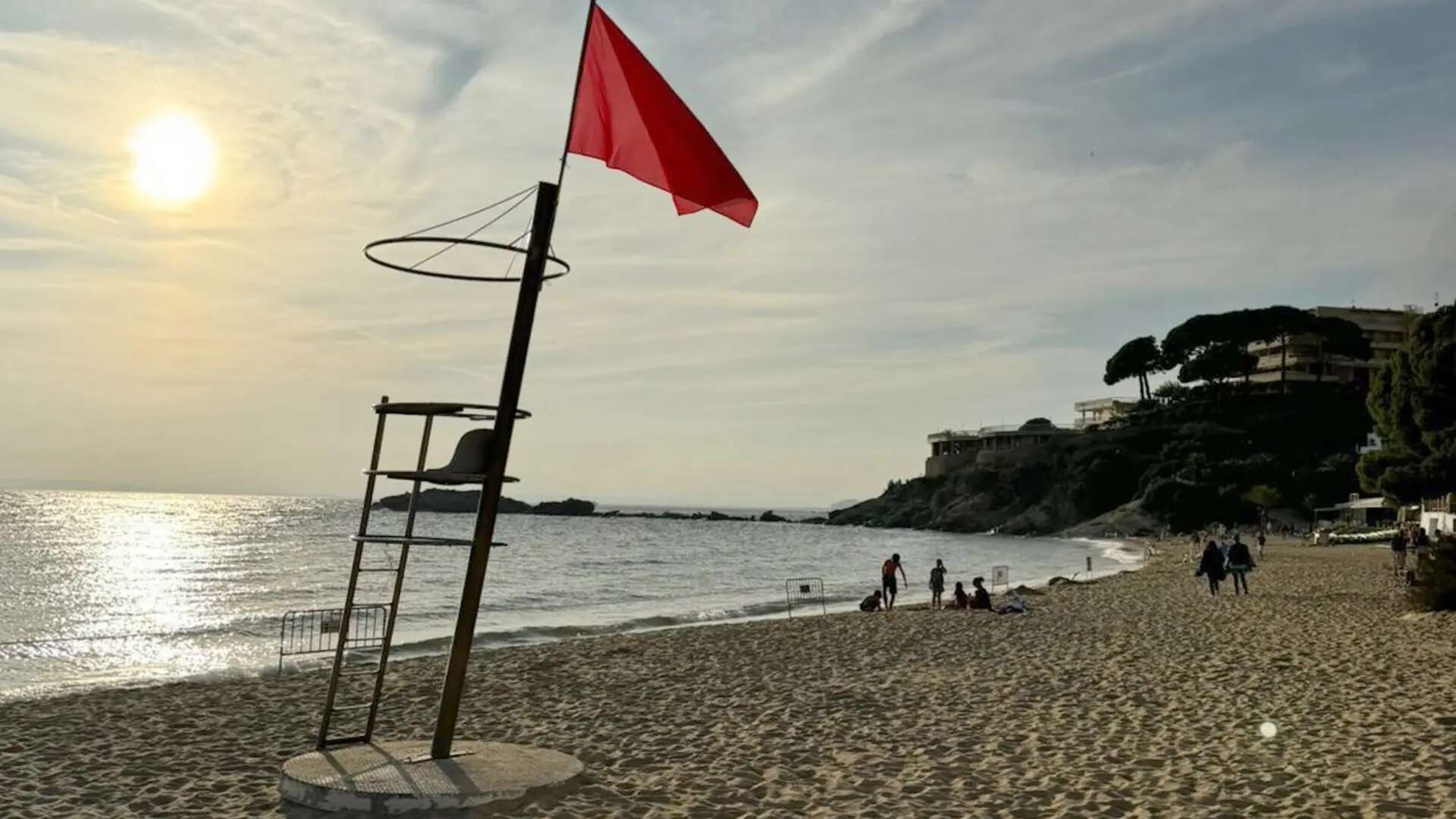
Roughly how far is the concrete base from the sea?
9.54 meters

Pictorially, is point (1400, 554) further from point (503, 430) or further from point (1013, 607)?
point (503, 430)

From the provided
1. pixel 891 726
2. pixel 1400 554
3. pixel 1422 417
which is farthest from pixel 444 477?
pixel 1422 417

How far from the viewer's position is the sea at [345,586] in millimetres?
22656

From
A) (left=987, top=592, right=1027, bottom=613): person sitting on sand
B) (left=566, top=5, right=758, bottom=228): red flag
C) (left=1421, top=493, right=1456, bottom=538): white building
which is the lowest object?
(left=987, top=592, right=1027, bottom=613): person sitting on sand

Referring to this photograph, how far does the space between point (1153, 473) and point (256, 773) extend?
4188 inches

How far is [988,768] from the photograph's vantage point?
9000mm

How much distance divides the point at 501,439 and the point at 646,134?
2452 millimetres

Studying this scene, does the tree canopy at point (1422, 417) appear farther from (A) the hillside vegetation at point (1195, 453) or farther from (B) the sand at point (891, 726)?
Answer: (A) the hillside vegetation at point (1195, 453)

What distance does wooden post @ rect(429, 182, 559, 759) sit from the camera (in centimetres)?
820

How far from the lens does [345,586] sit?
45250 mm

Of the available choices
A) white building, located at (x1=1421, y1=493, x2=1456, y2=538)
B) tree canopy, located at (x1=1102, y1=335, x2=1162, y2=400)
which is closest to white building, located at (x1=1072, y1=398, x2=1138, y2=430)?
tree canopy, located at (x1=1102, y1=335, x2=1162, y2=400)

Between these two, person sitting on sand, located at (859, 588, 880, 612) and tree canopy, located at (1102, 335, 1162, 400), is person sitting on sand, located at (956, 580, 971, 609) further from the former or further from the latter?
tree canopy, located at (1102, 335, 1162, 400)

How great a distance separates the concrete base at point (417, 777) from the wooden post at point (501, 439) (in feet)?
1.39

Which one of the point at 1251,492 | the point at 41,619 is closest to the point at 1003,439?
the point at 1251,492
